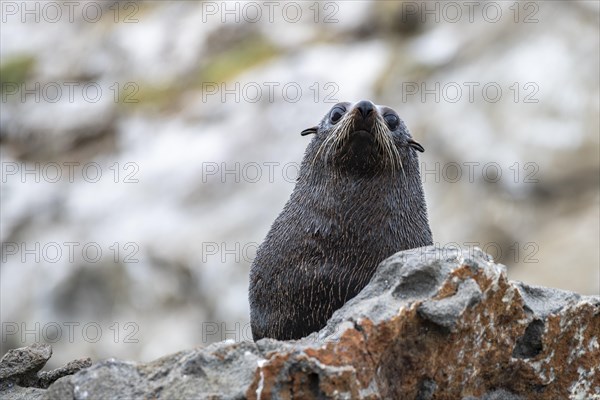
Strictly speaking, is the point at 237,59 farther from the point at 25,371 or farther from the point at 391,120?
the point at 25,371

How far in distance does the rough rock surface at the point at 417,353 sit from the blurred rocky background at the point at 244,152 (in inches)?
463

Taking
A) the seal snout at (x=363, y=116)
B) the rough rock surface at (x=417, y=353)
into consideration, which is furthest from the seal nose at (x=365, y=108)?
the rough rock surface at (x=417, y=353)

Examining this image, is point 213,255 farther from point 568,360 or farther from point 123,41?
point 568,360

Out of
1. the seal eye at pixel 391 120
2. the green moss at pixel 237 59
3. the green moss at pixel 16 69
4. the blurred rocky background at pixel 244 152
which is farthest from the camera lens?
the green moss at pixel 16 69

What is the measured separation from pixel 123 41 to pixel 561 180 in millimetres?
12547

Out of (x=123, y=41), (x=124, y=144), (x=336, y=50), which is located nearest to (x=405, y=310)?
(x=336, y=50)

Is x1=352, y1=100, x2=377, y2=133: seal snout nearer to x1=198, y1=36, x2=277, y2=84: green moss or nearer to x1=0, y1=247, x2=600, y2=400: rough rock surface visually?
x1=0, y1=247, x2=600, y2=400: rough rock surface

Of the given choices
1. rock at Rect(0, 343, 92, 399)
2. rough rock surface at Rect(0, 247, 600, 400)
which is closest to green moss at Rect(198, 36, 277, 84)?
rock at Rect(0, 343, 92, 399)

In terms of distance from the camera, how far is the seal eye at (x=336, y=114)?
8.42m

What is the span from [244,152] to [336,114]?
12.4 meters

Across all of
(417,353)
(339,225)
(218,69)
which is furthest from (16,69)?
(417,353)

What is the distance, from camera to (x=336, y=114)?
27.7 ft

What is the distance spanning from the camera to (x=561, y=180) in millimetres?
18688

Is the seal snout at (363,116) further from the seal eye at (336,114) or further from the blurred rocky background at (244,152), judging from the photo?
the blurred rocky background at (244,152)
